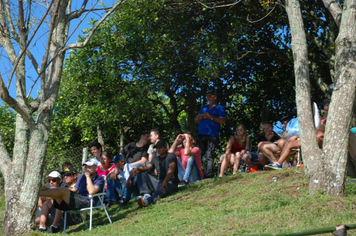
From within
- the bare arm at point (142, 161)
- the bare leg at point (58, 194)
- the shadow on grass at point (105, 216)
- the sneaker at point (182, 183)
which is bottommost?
the shadow on grass at point (105, 216)

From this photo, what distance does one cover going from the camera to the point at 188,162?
11008mm

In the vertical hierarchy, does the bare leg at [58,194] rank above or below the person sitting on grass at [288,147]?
below

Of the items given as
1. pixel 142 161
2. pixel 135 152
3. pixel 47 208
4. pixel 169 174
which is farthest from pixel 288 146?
pixel 47 208

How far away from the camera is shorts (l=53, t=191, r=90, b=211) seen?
930 centimetres

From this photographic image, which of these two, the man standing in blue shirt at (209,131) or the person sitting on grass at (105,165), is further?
the man standing in blue shirt at (209,131)

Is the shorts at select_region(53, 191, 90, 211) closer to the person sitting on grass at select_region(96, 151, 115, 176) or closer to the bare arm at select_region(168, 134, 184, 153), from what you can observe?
the person sitting on grass at select_region(96, 151, 115, 176)

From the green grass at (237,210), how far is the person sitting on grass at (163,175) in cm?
19

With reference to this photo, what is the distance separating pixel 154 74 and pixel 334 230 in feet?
33.9

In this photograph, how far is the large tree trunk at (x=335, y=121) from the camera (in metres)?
7.25

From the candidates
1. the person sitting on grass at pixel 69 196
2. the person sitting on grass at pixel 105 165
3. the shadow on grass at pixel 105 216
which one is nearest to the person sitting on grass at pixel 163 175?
the shadow on grass at pixel 105 216

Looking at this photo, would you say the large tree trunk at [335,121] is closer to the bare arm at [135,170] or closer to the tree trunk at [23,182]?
the bare arm at [135,170]

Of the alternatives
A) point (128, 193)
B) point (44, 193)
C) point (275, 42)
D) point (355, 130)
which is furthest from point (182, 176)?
point (275, 42)

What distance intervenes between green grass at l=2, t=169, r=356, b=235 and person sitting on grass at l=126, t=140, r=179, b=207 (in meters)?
0.19

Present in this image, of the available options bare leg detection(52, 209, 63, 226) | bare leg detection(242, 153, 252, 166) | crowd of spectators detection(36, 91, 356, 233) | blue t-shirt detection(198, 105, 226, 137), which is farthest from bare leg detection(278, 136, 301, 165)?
bare leg detection(52, 209, 63, 226)
